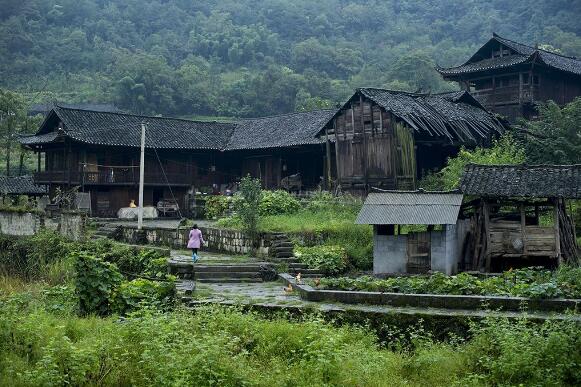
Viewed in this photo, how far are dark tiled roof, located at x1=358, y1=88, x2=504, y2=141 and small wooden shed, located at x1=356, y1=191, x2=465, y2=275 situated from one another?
348 inches

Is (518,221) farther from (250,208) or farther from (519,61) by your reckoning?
(519,61)

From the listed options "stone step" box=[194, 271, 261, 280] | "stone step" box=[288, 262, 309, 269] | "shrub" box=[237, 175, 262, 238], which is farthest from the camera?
"shrub" box=[237, 175, 262, 238]

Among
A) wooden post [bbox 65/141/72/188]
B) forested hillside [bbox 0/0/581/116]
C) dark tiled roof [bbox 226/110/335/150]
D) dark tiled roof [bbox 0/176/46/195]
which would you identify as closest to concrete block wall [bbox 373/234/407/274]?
dark tiled roof [bbox 226/110/335/150]

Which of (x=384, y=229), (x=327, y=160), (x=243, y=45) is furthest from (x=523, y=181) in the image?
(x=243, y=45)

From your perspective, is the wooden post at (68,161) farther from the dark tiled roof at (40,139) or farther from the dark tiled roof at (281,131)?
the dark tiled roof at (281,131)

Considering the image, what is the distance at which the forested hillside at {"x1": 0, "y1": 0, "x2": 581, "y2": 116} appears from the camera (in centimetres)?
7288

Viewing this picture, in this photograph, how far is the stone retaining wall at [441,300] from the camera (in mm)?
13719

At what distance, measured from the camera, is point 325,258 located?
22.8 m

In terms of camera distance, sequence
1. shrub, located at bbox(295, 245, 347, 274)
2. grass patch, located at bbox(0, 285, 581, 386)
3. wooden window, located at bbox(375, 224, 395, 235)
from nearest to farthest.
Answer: grass patch, located at bbox(0, 285, 581, 386), wooden window, located at bbox(375, 224, 395, 235), shrub, located at bbox(295, 245, 347, 274)

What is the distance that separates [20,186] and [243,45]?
175 ft

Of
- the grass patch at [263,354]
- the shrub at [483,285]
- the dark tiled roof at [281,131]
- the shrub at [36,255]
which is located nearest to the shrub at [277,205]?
the dark tiled roof at [281,131]

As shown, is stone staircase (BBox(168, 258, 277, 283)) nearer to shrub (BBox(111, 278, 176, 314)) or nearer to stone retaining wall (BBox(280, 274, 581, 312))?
shrub (BBox(111, 278, 176, 314))

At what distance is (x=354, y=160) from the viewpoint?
33219mm

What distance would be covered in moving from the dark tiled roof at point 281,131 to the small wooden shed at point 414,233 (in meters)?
14.8
